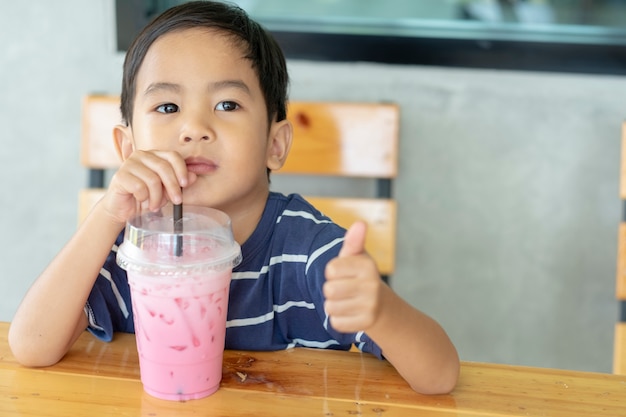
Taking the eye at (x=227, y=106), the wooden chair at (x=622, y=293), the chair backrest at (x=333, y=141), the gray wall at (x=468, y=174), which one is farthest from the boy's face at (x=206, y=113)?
the gray wall at (x=468, y=174)

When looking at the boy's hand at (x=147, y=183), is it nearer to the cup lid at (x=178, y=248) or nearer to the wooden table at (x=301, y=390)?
the cup lid at (x=178, y=248)

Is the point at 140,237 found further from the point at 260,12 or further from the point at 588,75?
the point at 588,75

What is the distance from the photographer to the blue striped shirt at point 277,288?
114cm

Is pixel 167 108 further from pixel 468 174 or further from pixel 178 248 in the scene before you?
pixel 468 174

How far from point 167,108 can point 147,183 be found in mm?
219

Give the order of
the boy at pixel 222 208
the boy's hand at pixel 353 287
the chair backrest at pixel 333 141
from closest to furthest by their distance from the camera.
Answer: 1. the boy's hand at pixel 353 287
2. the boy at pixel 222 208
3. the chair backrest at pixel 333 141

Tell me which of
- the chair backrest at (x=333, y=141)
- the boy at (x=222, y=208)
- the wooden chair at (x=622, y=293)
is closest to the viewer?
the boy at (x=222, y=208)

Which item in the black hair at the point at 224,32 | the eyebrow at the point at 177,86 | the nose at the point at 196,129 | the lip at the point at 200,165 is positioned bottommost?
the lip at the point at 200,165

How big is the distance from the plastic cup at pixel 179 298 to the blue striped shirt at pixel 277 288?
25 centimetres

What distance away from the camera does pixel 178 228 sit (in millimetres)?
886

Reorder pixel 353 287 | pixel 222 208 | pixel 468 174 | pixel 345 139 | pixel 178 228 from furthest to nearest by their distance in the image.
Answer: pixel 468 174
pixel 345 139
pixel 222 208
pixel 178 228
pixel 353 287

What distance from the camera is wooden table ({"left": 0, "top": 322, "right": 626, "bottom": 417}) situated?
85cm

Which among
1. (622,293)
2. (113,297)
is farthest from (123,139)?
(622,293)

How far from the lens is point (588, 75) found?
209 centimetres
